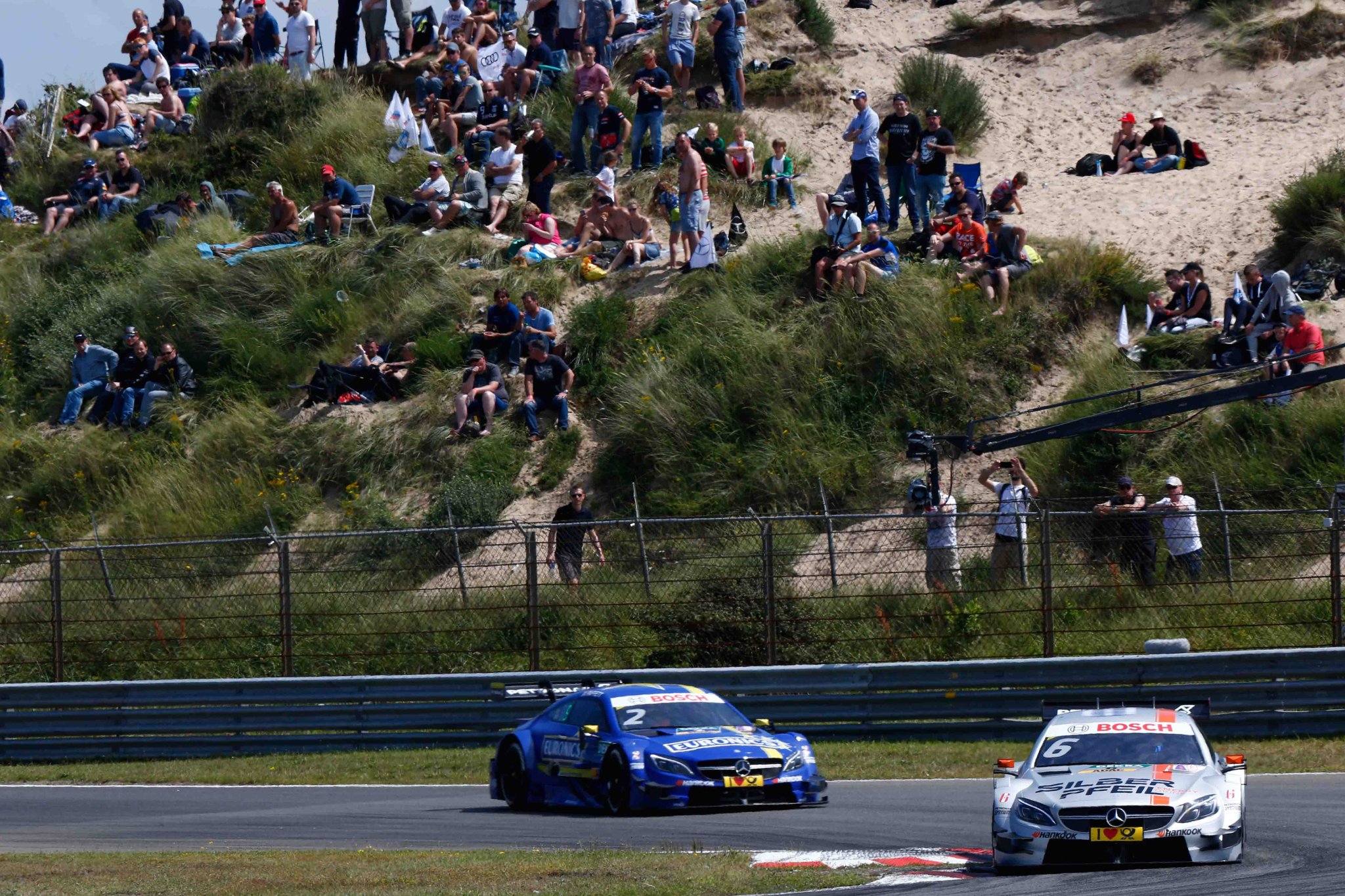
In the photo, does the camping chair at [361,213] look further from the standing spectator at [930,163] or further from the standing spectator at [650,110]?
the standing spectator at [930,163]

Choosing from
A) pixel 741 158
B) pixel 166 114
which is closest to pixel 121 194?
pixel 166 114

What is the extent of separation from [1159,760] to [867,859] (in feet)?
6.39

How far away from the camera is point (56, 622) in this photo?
1997 cm

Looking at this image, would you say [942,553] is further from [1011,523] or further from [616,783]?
[616,783]

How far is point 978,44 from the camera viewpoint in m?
35.4

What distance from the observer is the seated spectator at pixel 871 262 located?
83.9 ft

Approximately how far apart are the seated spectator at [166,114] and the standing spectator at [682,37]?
39.2ft

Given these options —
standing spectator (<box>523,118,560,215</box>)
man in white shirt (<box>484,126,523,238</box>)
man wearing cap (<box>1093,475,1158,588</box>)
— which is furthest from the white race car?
man in white shirt (<box>484,126,523,238</box>)

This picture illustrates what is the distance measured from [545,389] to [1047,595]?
34.8ft

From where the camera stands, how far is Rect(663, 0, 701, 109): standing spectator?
31219 mm

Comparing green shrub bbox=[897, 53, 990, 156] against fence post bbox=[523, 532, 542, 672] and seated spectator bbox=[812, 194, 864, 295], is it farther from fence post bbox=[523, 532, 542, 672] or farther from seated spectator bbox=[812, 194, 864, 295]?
fence post bbox=[523, 532, 542, 672]

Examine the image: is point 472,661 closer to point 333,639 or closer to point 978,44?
point 333,639

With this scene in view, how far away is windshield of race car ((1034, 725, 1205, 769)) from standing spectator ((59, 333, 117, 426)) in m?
22.5

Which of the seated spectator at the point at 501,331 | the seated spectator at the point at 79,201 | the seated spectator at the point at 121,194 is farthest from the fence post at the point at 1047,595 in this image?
the seated spectator at the point at 79,201
